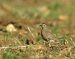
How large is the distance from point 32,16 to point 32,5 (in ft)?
10.2

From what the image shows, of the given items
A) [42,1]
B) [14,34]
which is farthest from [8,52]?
[42,1]

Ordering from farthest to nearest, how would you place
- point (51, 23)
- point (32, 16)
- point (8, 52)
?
point (32, 16)
point (51, 23)
point (8, 52)

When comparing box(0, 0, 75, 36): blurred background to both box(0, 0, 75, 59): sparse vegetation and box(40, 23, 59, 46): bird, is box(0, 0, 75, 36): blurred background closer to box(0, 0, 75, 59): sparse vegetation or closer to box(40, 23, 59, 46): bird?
box(0, 0, 75, 59): sparse vegetation

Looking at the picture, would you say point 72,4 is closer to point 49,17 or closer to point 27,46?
point 49,17

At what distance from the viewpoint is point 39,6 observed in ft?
53.2

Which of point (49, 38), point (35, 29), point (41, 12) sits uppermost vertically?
point (41, 12)

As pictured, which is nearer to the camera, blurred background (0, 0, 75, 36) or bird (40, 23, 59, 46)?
bird (40, 23, 59, 46)

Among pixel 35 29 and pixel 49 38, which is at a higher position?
pixel 35 29

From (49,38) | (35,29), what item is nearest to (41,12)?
(35,29)

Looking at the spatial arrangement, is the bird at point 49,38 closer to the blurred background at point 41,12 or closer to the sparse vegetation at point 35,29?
the sparse vegetation at point 35,29

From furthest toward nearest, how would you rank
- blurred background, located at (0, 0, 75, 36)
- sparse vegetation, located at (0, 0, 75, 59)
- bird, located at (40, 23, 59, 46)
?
blurred background, located at (0, 0, 75, 36) < bird, located at (40, 23, 59, 46) < sparse vegetation, located at (0, 0, 75, 59)

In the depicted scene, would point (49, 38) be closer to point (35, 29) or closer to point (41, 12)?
point (35, 29)

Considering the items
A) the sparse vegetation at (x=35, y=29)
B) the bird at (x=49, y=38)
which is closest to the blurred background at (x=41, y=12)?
the sparse vegetation at (x=35, y=29)

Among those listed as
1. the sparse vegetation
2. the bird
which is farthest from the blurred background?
the bird
